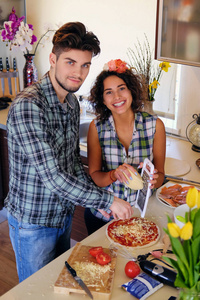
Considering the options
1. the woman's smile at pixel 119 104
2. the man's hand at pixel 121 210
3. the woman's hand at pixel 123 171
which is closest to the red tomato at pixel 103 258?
the man's hand at pixel 121 210

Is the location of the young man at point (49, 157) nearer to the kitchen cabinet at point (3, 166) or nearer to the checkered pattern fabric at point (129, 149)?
the checkered pattern fabric at point (129, 149)

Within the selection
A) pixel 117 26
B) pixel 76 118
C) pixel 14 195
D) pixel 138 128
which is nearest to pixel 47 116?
pixel 76 118

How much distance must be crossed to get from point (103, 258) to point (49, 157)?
0.45 m

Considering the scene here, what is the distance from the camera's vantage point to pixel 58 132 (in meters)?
1.73

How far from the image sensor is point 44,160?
5.13 ft

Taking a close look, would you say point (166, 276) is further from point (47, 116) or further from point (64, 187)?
point (47, 116)

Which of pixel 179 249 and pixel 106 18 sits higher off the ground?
pixel 106 18

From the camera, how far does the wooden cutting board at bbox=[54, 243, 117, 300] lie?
1366 mm

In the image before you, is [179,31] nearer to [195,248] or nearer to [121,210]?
[121,210]

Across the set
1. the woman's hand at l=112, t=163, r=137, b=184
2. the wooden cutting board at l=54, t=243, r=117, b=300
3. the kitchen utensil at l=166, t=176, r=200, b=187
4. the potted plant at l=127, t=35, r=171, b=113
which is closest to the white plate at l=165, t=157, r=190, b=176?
the kitchen utensil at l=166, t=176, r=200, b=187

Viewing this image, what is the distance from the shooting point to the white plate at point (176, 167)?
7.74 ft

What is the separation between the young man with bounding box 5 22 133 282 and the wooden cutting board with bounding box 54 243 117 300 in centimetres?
23

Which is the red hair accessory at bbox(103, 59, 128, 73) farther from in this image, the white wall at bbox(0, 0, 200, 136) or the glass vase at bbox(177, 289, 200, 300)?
the glass vase at bbox(177, 289, 200, 300)

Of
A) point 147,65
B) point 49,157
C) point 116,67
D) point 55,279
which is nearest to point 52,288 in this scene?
point 55,279
